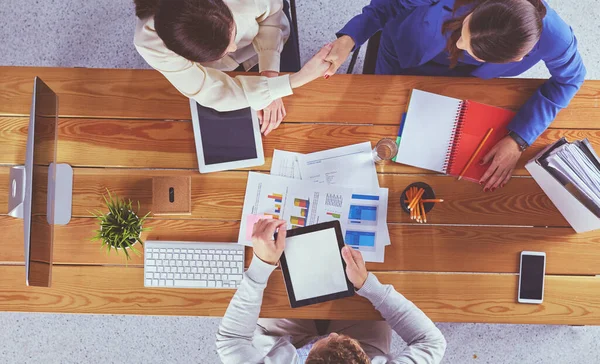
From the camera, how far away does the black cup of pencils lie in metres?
1.35

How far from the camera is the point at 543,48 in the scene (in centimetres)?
129

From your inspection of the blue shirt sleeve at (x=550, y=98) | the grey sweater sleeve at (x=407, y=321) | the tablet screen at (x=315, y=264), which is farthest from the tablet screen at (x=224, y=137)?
the blue shirt sleeve at (x=550, y=98)

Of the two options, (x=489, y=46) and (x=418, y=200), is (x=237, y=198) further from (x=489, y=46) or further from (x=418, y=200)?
(x=489, y=46)

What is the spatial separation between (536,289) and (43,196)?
1.44 metres

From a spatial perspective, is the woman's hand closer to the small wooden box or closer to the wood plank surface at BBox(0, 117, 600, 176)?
the wood plank surface at BBox(0, 117, 600, 176)

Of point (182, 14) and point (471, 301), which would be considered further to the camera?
point (471, 301)

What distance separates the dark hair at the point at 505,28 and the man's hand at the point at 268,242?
0.74 metres

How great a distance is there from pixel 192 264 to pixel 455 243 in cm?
81

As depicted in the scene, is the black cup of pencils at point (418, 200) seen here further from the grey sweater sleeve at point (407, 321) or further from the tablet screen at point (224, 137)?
the tablet screen at point (224, 137)

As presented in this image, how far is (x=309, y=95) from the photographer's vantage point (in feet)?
4.67

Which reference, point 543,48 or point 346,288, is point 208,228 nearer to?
point 346,288

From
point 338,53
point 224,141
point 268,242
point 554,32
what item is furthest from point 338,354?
point 554,32

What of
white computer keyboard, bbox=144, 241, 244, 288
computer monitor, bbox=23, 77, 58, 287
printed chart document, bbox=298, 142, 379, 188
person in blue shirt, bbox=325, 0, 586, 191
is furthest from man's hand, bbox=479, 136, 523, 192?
computer monitor, bbox=23, 77, 58, 287

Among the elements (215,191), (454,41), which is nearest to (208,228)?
(215,191)
